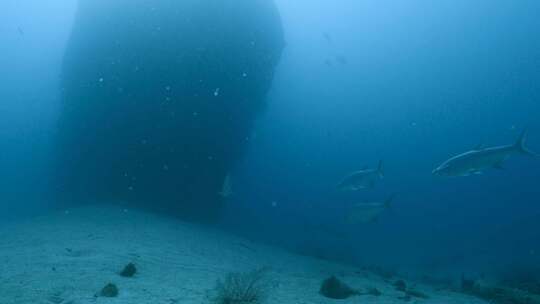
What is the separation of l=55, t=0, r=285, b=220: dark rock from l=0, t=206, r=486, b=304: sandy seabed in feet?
19.7

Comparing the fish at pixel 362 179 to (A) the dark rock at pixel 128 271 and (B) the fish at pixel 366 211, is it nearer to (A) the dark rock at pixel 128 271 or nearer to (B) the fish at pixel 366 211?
(B) the fish at pixel 366 211

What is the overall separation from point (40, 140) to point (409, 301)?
95.7 metres

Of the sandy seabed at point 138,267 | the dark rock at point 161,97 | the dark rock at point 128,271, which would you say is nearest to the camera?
the sandy seabed at point 138,267

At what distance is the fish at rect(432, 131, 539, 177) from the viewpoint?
7367 millimetres

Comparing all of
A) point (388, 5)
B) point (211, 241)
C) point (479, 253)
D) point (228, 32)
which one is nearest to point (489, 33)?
point (388, 5)

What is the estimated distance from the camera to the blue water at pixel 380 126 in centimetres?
3225

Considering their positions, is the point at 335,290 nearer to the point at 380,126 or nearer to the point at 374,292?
the point at 374,292

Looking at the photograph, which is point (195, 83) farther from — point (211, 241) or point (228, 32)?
point (211, 241)

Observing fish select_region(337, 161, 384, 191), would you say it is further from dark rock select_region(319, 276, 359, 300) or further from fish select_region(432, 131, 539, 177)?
dark rock select_region(319, 276, 359, 300)

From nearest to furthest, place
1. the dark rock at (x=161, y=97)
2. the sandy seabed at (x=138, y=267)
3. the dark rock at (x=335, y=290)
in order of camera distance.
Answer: the sandy seabed at (x=138, y=267) < the dark rock at (x=335, y=290) < the dark rock at (x=161, y=97)

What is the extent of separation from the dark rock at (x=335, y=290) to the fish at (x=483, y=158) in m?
3.26

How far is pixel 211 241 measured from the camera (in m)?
10.2

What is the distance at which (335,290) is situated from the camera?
618cm

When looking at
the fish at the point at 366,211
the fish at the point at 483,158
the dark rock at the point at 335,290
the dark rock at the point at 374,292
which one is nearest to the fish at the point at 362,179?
the fish at the point at 366,211
